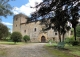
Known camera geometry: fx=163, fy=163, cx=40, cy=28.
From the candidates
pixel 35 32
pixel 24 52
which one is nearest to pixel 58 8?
pixel 24 52

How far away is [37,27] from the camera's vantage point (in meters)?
64.1

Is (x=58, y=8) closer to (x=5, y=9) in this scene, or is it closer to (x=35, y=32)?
(x=5, y=9)

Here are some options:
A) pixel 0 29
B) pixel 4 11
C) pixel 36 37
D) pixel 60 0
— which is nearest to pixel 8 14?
pixel 4 11

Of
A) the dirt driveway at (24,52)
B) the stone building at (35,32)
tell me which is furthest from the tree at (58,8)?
the stone building at (35,32)

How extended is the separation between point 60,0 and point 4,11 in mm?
11275

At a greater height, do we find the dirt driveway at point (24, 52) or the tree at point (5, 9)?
the tree at point (5, 9)

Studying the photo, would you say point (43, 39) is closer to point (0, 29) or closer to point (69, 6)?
point (0, 29)

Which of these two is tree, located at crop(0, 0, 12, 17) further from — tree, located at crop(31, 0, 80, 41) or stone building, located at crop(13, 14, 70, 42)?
stone building, located at crop(13, 14, 70, 42)

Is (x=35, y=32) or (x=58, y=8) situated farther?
(x=35, y=32)

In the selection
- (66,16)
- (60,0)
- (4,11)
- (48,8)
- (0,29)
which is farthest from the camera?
(0,29)

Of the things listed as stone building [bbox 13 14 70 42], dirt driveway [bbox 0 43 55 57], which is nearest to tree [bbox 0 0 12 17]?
dirt driveway [bbox 0 43 55 57]

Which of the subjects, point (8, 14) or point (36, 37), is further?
point (36, 37)

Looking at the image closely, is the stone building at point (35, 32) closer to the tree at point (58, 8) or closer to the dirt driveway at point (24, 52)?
the dirt driveway at point (24, 52)

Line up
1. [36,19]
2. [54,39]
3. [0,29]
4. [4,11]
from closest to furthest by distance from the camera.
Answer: [36,19], [4,11], [0,29], [54,39]
